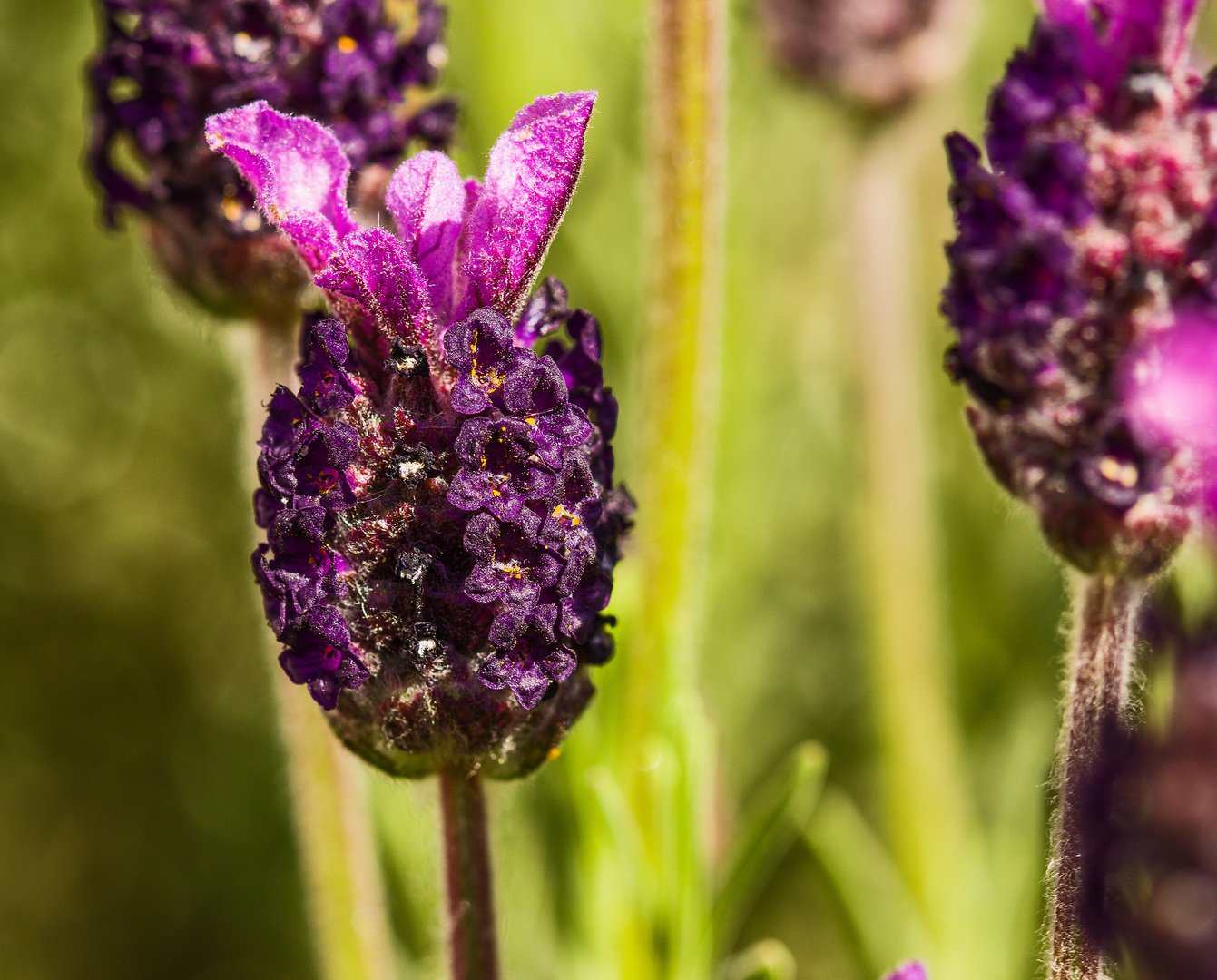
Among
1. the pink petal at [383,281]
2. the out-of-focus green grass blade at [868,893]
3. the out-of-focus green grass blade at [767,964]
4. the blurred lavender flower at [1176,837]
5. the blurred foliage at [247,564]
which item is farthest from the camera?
the blurred foliage at [247,564]

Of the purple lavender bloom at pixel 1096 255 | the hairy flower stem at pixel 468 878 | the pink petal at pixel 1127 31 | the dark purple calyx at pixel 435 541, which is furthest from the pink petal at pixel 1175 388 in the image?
the hairy flower stem at pixel 468 878

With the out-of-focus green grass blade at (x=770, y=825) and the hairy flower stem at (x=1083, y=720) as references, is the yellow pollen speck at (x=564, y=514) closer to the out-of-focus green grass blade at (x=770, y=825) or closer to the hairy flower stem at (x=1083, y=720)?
the hairy flower stem at (x=1083, y=720)

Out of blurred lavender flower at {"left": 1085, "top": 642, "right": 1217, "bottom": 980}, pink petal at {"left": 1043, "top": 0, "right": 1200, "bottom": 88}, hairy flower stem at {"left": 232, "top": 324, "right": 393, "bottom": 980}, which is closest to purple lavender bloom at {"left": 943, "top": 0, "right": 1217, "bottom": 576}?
pink petal at {"left": 1043, "top": 0, "right": 1200, "bottom": 88}

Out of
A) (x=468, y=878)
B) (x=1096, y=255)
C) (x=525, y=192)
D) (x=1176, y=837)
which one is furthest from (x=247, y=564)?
(x=1176, y=837)

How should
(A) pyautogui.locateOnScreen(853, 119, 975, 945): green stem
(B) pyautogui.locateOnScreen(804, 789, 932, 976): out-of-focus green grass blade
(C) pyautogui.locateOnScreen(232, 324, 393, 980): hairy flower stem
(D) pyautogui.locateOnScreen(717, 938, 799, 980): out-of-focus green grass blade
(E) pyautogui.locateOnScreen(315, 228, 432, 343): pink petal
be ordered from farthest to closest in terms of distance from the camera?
(A) pyautogui.locateOnScreen(853, 119, 975, 945): green stem < (B) pyautogui.locateOnScreen(804, 789, 932, 976): out-of-focus green grass blade < (C) pyautogui.locateOnScreen(232, 324, 393, 980): hairy flower stem < (D) pyautogui.locateOnScreen(717, 938, 799, 980): out-of-focus green grass blade < (E) pyautogui.locateOnScreen(315, 228, 432, 343): pink petal

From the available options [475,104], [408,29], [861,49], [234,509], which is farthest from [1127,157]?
[234,509]

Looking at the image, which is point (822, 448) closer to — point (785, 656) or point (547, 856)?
point (785, 656)

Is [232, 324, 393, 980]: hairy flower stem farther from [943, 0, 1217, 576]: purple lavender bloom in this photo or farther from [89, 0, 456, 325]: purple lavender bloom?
[943, 0, 1217, 576]: purple lavender bloom
